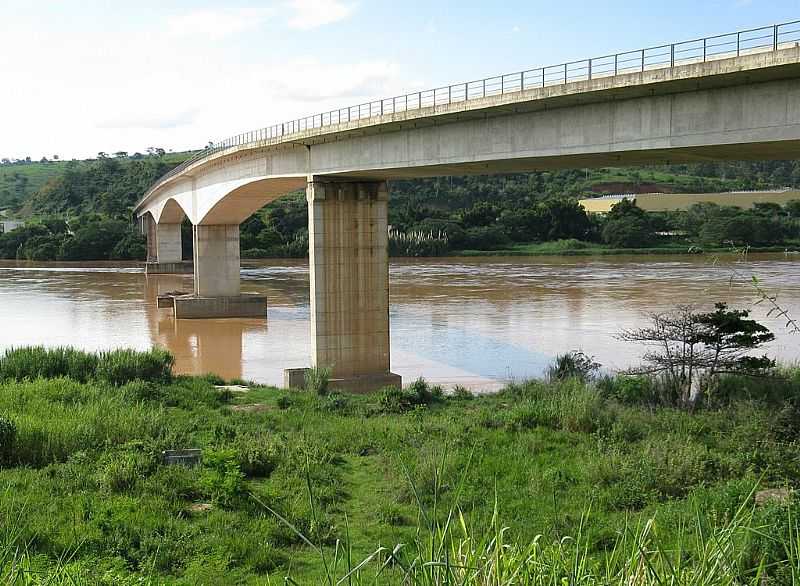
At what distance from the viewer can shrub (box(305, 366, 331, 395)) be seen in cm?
2232

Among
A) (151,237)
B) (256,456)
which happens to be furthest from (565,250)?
(256,456)

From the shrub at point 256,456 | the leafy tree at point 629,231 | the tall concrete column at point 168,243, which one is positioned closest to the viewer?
the shrub at point 256,456

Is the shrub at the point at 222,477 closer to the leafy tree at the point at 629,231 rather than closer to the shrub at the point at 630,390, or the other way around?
the shrub at the point at 630,390

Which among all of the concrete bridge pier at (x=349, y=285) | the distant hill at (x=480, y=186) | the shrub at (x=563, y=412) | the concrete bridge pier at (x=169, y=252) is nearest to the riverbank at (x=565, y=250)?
the distant hill at (x=480, y=186)

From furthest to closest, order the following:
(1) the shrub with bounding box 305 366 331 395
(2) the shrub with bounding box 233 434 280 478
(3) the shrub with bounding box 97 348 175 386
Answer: (1) the shrub with bounding box 305 366 331 395, (3) the shrub with bounding box 97 348 175 386, (2) the shrub with bounding box 233 434 280 478

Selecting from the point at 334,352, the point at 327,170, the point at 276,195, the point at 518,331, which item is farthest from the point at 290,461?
the point at 276,195

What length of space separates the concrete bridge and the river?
2.36 meters

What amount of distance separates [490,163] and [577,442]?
385 inches

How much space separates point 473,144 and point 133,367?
31.5 feet

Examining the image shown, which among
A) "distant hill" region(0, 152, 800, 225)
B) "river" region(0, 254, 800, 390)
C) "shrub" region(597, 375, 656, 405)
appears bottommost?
"river" region(0, 254, 800, 390)

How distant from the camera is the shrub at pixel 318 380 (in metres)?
22.3

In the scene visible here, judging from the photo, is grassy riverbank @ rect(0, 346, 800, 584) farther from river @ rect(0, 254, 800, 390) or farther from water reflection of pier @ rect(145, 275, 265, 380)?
water reflection of pier @ rect(145, 275, 265, 380)

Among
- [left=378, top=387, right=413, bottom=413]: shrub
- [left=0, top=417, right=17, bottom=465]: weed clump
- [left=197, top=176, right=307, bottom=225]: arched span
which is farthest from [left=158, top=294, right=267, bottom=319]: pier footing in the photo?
[left=0, top=417, right=17, bottom=465]: weed clump

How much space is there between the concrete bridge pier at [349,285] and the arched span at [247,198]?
361cm
